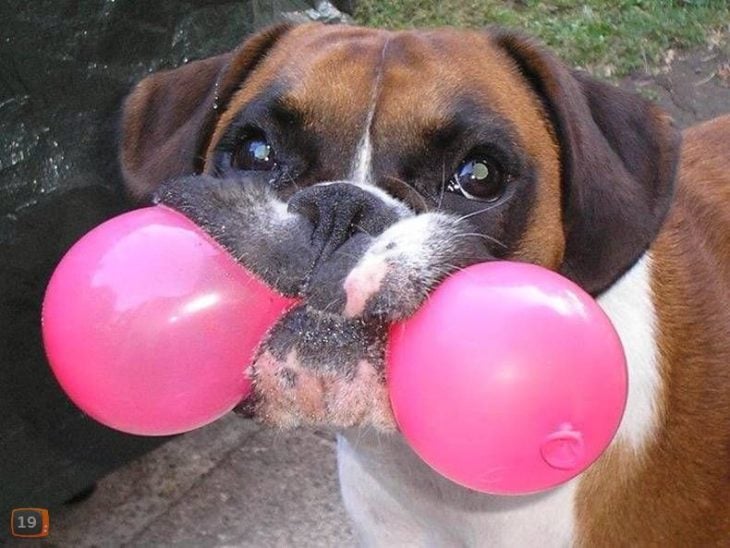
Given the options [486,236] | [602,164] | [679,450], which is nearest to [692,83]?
[679,450]

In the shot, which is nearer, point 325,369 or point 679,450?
point 325,369

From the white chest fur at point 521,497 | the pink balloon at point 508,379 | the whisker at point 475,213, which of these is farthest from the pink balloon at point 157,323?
the white chest fur at point 521,497

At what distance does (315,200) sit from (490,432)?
1.52ft

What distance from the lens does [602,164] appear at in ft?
7.23

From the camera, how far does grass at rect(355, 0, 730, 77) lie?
18.1ft

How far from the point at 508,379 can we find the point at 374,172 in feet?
1.86

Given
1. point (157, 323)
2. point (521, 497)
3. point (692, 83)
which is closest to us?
point (157, 323)

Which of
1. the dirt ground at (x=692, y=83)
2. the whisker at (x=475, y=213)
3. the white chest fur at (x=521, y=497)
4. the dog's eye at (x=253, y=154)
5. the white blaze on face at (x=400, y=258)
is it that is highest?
the white blaze on face at (x=400, y=258)

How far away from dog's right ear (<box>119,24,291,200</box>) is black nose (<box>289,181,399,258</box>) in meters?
0.62

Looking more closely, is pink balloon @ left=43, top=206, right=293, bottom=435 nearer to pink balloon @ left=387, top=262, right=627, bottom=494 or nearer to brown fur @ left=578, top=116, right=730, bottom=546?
pink balloon @ left=387, top=262, right=627, bottom=494

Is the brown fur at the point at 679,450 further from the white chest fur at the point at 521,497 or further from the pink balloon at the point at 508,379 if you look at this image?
the pink balloon at the point at 508,379

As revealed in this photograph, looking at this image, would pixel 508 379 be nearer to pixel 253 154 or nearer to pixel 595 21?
pixel 253 154

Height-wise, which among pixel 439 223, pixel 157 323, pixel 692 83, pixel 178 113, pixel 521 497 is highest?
pixel 439 223

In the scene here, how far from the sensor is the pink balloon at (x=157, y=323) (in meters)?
1.75
